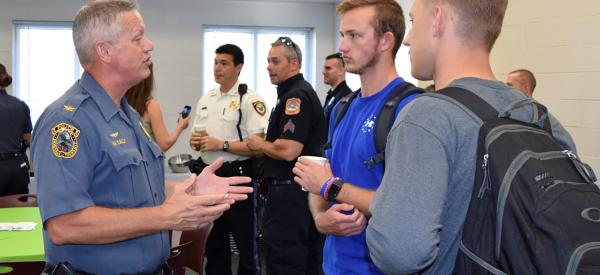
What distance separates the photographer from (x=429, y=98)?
1.20 meters

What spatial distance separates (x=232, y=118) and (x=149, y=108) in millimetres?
611

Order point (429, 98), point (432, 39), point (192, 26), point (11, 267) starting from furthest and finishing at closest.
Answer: point (192, 26) → point (11, 267) → point (432, 39) → point (429, 98)

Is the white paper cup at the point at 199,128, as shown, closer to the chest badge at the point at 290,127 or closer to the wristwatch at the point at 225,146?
the wristwatch at the point at 225,146

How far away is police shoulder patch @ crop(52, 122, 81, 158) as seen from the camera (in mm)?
1647

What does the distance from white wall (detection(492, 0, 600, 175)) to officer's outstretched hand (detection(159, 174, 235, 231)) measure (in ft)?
9.55

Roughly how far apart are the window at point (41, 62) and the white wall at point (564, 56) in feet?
17.8

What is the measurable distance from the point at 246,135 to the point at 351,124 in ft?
7.91

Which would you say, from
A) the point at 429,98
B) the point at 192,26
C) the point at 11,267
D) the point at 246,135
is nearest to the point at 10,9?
the point at 192,26

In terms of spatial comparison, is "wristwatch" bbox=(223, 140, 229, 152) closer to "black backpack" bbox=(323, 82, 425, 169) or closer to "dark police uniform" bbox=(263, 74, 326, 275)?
"dark police uniform" bbox=(263, 74, 326, 275)

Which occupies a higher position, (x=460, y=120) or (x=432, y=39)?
(x=432, y=39)

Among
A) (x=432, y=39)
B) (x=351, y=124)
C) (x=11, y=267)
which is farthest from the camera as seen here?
(x=11, y=267)

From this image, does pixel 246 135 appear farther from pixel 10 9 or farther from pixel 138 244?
pixel 10 9

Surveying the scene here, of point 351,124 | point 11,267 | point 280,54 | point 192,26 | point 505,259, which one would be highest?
point 192,26

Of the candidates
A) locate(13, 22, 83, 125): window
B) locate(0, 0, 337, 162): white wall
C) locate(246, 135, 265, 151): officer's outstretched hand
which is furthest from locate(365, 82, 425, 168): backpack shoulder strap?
locate(13, 22, 83, 125): window
